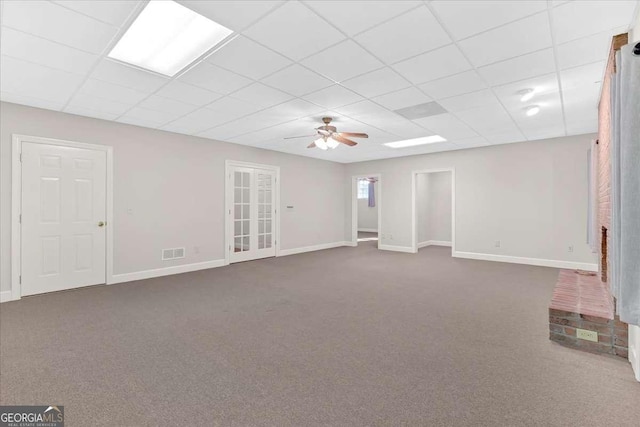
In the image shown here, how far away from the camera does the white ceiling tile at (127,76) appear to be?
9.70 ft

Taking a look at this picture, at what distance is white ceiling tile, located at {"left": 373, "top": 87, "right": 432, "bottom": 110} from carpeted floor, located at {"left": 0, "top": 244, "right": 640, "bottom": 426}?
2591 mm

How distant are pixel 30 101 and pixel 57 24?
239 cm

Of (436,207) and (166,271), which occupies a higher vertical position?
(436,207)

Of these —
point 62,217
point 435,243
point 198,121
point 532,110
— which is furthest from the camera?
point 435,243

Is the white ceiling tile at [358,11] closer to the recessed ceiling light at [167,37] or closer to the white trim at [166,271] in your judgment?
the recessed ceiling light at [167,37]

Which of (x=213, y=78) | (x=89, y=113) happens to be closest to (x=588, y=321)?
(x=213, y=78)

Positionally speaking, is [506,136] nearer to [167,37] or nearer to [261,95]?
[261,95]

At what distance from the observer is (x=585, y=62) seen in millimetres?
2867

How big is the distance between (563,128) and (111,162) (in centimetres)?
763

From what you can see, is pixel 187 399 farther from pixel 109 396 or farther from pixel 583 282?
pixel 583 282

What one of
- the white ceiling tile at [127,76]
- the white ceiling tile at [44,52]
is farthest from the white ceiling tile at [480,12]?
the white ceiling tile at [44,52]

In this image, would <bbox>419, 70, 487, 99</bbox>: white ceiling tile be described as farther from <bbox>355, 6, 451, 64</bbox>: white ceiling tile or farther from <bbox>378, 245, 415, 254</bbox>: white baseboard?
<bbox>378, 245, 415, 254</bbox>: white baseboard

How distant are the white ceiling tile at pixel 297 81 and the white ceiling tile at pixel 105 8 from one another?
1.32m

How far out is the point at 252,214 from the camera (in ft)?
22.5
